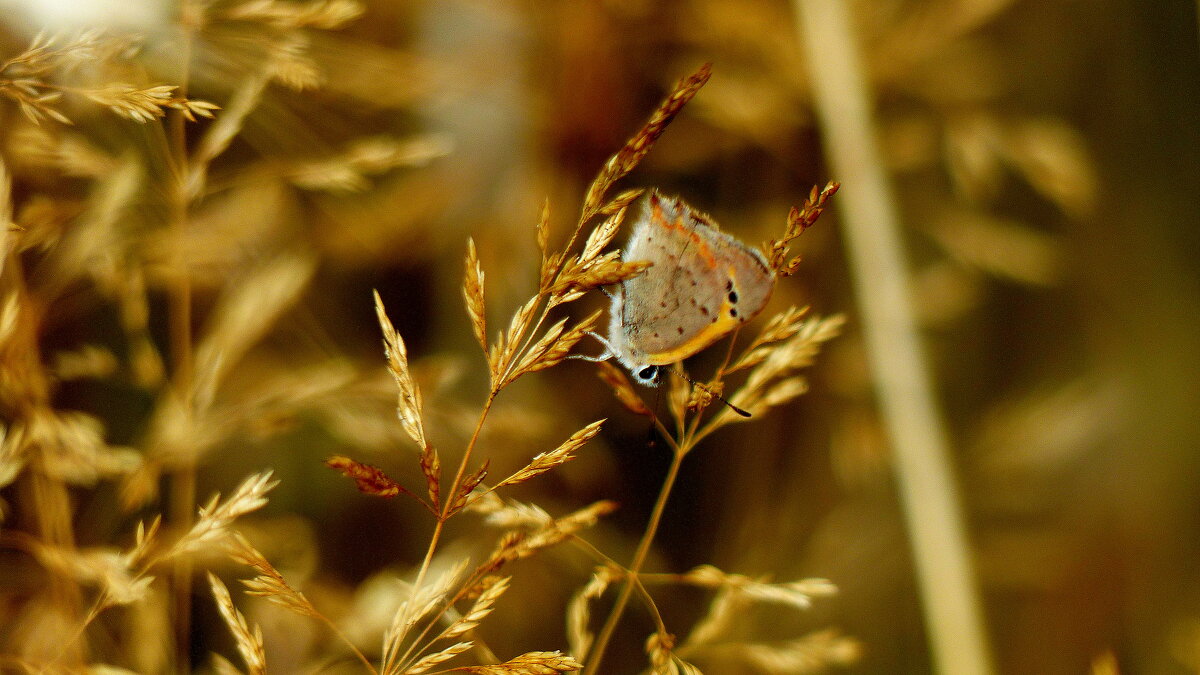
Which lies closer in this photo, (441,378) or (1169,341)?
(441,378)

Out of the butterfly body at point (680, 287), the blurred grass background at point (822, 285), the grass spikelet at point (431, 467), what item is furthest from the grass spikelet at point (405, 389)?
the blurred grass background at point (822, 285)

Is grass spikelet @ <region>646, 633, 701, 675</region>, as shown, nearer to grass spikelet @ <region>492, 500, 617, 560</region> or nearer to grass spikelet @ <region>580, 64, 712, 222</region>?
grass spikelet @ <region>492, 500, 617, 560</region>

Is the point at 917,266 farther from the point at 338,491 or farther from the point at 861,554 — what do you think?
the point at 338,491

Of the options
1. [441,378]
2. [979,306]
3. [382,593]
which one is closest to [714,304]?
[441,378]

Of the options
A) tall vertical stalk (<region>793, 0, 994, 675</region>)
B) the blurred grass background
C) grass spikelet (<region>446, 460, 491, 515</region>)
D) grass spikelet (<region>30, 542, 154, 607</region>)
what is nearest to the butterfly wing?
grass spikelet (<region>446, 460, 491, 515</region>)

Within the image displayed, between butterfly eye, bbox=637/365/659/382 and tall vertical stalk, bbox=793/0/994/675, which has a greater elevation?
tall vertical stalk, bbox=793/0/994/675

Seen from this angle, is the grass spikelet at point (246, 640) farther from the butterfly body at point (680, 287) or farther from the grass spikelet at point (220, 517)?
the butterfly body at point (680, 287)
